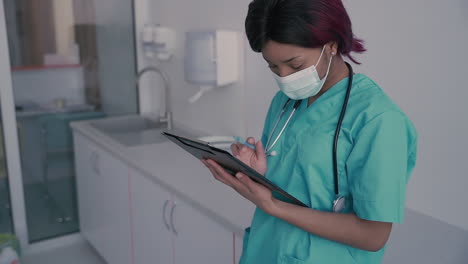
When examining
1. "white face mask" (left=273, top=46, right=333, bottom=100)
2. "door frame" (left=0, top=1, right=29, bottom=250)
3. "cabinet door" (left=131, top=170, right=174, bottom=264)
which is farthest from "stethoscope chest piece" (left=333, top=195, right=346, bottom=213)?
"door frame" (left=0, top=1, right=29, bottom=250)

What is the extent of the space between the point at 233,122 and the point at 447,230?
1.13 m

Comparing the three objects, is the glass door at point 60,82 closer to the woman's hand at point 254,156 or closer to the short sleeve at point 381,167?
the woman's hand at point 254,156

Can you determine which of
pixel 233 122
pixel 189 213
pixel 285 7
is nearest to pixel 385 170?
pixel 285 7

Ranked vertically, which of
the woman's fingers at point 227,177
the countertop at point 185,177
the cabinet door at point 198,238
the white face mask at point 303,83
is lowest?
the cabinet door at point 198,238

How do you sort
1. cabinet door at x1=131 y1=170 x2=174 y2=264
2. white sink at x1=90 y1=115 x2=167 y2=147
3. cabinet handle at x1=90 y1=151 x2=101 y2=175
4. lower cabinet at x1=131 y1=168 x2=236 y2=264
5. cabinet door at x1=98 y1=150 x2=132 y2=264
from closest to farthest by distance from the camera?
lower cabinet at x1=131 y1=168 x2=236 y2=264, cabinet door at x1=131 y1=170 x2=174 y2=264, cabinet door at x1=98 y1=150 x2=132 y2=264, cabinet handle at x1=90 y1=151 x2=101 y2=175, white sink at x1=90 y1=115 x2=167 y2=147

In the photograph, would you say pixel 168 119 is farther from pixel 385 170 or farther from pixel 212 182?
pixel 385 170

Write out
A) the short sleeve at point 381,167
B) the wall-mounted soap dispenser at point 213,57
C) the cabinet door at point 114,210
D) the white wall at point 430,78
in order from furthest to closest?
the cabinet door at point 114,210 < the wall-mounted soap dispenser at point 213,57 < the white wall at point 430,78 < the short sleeve at point 381,167

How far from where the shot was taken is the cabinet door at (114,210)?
7.21 ft

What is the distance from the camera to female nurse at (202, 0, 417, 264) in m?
0.84

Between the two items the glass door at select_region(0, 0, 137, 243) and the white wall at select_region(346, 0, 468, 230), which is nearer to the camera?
A: the white wall at select_region(346, 0, 468, 230)

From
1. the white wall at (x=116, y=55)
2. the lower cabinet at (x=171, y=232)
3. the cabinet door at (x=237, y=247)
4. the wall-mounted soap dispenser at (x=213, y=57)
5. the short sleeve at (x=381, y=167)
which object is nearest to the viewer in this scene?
the short sleeve at (x=381, y=167)

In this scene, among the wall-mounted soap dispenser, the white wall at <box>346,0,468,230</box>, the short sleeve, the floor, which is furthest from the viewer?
the floor

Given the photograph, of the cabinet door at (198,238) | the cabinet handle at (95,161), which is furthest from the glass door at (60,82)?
the cabinet door at (198,238)

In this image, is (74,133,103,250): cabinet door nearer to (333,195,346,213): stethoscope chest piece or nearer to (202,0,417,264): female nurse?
(202,0,417,264): female nurse
